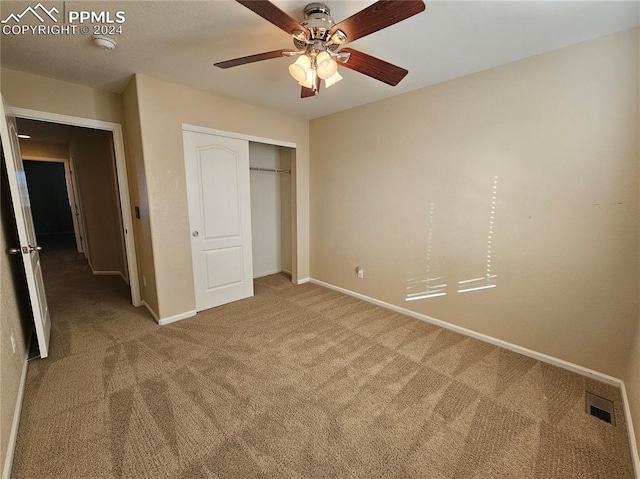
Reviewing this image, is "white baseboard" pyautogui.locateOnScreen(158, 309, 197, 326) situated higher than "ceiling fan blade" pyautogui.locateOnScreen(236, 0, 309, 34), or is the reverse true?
"ceiling fan blade" pyautogui.locateOnScreen(236, 0, 309, 34)

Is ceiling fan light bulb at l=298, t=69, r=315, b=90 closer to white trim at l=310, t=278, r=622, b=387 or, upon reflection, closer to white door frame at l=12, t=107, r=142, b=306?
white door frame at l=12, t=107, r=142, b=306

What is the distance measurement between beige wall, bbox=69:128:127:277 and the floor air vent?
18.7 ft

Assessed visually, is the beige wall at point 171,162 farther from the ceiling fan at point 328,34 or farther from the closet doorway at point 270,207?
the ceiling fan at point 328,34

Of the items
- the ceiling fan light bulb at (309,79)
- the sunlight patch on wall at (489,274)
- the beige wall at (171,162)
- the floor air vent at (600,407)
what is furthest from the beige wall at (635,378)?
the beige wall at (171,162)

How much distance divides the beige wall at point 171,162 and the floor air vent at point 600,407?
3.54 metres

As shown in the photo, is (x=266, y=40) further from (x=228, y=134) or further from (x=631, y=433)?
(x=631, y=433)

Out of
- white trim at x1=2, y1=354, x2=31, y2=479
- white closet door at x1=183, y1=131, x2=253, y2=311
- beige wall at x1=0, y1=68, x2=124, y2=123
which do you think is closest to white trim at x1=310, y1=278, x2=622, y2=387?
white closet door at x1=183, y1=131, x2=253, y2=311

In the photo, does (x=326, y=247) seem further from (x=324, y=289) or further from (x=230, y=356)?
(x=230, y=356)

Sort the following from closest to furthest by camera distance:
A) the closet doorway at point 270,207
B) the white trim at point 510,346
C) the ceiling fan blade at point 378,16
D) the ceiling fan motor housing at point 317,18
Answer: the ceiling fan blade at point 378,16 → the ceiling fan motor housing at point 317,18 → the white trim at point 510,346 → the closet doorway at point 270,207

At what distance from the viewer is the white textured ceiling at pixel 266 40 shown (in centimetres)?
154

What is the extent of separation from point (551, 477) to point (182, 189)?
11.5 feet

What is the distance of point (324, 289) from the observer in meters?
3.90

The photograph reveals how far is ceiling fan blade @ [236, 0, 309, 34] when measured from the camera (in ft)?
3.71

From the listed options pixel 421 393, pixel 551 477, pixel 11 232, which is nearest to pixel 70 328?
pixel 11 232
